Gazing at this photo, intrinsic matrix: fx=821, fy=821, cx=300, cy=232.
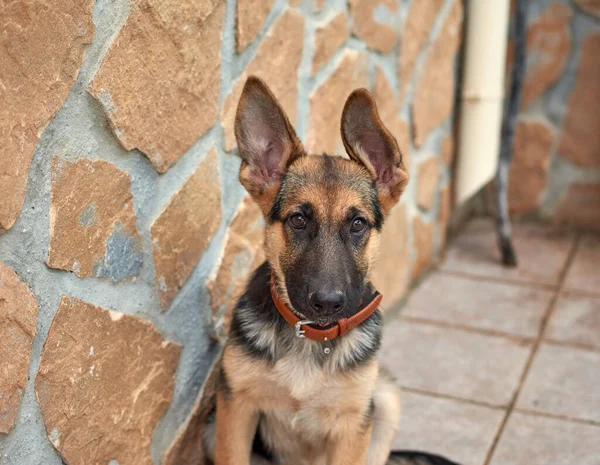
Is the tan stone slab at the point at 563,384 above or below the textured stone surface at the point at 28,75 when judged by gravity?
below

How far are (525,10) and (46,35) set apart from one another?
4.48 m

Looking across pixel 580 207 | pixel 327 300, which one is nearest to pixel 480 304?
pixel 580 207

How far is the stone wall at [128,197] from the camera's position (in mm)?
2469

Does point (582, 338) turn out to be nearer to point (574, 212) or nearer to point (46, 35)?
point (574, 212)

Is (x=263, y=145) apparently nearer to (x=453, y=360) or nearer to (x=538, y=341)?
(x=453, y=360)

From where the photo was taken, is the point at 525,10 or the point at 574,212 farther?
the point at 574,212

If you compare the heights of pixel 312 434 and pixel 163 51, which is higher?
pixel 163 51

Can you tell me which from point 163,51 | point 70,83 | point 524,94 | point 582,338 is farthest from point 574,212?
point 70,83

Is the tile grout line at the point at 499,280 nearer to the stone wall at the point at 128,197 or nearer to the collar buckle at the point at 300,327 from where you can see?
the stone wall at the point at 128,197

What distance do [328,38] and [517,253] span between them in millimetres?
3028

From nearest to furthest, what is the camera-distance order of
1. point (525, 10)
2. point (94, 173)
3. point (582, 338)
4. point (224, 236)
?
point (94, 173)
point (224, 236)
point (582, 338)
point (525, 10)

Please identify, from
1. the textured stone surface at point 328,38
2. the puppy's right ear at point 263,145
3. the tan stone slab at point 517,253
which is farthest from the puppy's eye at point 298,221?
the tan stone slab at point 517,253

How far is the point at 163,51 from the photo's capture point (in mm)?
3021

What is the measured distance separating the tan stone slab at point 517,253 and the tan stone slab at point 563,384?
115cm
